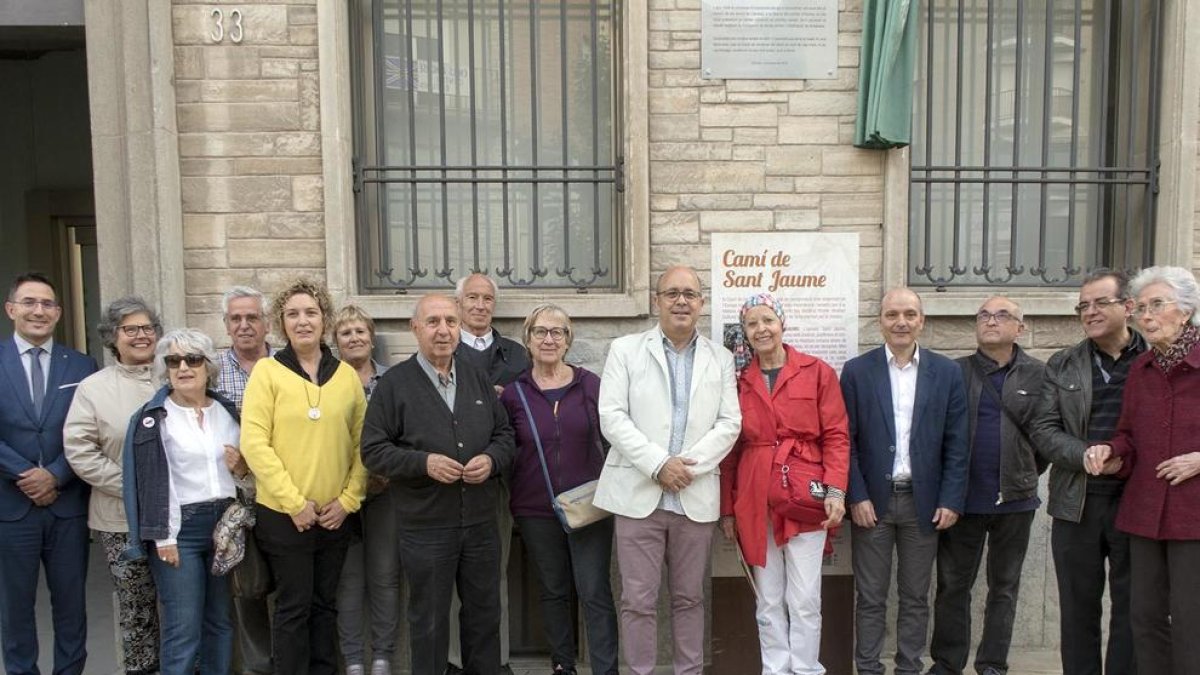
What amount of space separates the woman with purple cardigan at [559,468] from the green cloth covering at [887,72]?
6.88ft

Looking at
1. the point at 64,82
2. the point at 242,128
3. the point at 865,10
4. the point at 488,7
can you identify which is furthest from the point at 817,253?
the point at 64,82

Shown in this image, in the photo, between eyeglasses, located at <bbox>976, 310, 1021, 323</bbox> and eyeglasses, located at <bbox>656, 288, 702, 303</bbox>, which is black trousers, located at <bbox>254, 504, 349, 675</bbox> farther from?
eyeglasses, located at <bbox>976, 310, 1021, 323</bbox>

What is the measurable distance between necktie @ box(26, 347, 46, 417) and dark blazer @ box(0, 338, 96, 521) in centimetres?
2

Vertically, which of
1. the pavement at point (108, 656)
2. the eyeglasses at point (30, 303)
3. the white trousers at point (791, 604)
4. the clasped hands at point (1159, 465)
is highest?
the eyeglasses at point (30, 303)

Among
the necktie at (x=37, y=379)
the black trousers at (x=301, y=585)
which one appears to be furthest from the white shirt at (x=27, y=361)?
the black trousers at (x=301, y=585)

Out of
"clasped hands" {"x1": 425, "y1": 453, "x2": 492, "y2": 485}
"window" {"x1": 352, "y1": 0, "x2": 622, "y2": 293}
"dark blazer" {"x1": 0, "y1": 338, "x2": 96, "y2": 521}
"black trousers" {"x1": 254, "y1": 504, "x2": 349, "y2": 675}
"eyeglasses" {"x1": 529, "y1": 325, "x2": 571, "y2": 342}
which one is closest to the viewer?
"clasped hands" {"x1": 425, "y1": 453, "x2": 492, "y2": 485}

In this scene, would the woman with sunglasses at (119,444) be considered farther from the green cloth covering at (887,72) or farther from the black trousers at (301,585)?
the green cloth covering at (887,72)

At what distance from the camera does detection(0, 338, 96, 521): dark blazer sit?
356 cm

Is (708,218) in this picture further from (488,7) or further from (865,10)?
(488,7)

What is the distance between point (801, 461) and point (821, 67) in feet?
7.64

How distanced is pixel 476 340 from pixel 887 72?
267 cm

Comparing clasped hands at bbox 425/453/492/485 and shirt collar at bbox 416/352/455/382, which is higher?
shirt collar at bbox 416/352/455/382

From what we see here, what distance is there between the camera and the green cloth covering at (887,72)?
426cm

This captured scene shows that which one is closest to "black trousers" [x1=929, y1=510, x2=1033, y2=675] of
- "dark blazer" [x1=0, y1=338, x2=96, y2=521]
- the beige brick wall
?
the beige brick wall
